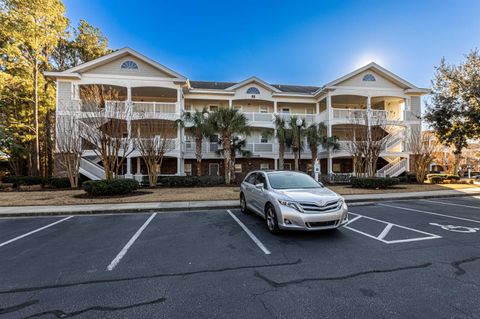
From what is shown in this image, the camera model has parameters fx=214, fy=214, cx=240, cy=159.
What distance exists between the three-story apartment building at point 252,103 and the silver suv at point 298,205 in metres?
12.4

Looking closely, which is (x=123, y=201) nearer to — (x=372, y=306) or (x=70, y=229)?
(x=70, y=229)

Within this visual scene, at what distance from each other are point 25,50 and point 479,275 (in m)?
30.7

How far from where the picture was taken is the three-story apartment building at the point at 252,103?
60.5 feet

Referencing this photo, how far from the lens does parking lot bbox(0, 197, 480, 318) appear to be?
8.60ft

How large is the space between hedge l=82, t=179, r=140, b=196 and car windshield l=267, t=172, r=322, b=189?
9.43 metres

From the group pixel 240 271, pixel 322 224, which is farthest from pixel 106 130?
pixel 322 224

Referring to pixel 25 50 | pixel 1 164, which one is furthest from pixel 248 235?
pixel 1 164

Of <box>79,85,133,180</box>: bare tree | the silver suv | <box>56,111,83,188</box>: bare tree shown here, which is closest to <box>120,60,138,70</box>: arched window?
<box>56,111,83,188</box>: bare tree

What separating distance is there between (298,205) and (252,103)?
64.6ft

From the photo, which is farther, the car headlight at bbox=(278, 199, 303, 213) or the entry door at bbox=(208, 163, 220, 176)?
the entry door at bbox=(208, 163, 220, 176)

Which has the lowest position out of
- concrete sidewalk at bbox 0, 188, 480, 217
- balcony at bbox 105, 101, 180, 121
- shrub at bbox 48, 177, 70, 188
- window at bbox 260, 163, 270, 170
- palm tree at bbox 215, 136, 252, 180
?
concrete sidewalk at bbox 0, 188, 480, 217

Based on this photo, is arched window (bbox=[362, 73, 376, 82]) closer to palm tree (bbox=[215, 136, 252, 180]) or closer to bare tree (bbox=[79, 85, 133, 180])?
palm tree (bbox=[215, 136, 252, 180])

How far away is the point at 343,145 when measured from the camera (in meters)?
Result: 20.5

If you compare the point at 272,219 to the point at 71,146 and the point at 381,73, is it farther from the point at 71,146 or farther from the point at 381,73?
the point at 381,73
